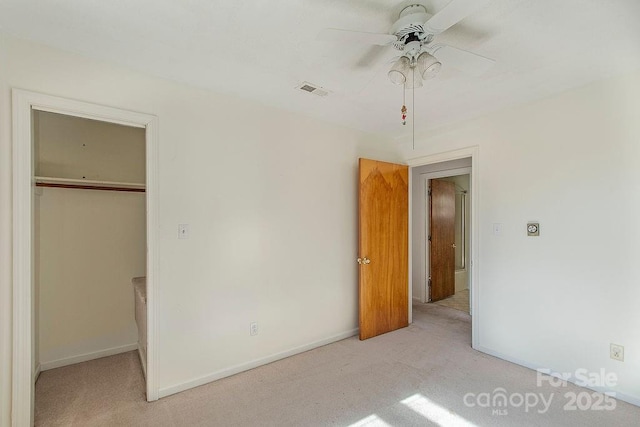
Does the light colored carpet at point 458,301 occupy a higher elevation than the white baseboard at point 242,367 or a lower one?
lower

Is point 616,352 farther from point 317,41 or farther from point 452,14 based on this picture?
point 317,41

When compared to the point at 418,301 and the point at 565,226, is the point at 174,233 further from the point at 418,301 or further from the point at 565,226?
the point at 418,301

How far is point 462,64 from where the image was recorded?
68.2 inches

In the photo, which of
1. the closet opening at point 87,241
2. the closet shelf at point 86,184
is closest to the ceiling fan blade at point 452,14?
the closet opening at point 87,241

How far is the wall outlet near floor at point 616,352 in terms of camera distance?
2.18 metres

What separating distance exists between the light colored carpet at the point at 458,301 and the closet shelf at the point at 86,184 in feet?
15.0

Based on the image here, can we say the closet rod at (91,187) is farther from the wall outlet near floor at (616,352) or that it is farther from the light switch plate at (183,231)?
the wall outlet near floor at (616,352)

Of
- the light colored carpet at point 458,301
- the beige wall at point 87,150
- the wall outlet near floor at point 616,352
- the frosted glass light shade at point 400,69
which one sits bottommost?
the light colored carpet at point 458,301

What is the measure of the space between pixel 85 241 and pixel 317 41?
2857mm

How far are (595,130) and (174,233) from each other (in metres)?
3.41

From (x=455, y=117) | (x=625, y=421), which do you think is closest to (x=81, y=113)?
(x=455, y=117)

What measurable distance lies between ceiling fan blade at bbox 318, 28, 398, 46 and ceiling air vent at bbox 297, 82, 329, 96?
0.94 m

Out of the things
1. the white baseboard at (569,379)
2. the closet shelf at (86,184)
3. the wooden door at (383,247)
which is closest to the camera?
the white baseboard at (569,379)

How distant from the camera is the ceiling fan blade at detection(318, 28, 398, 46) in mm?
1388
